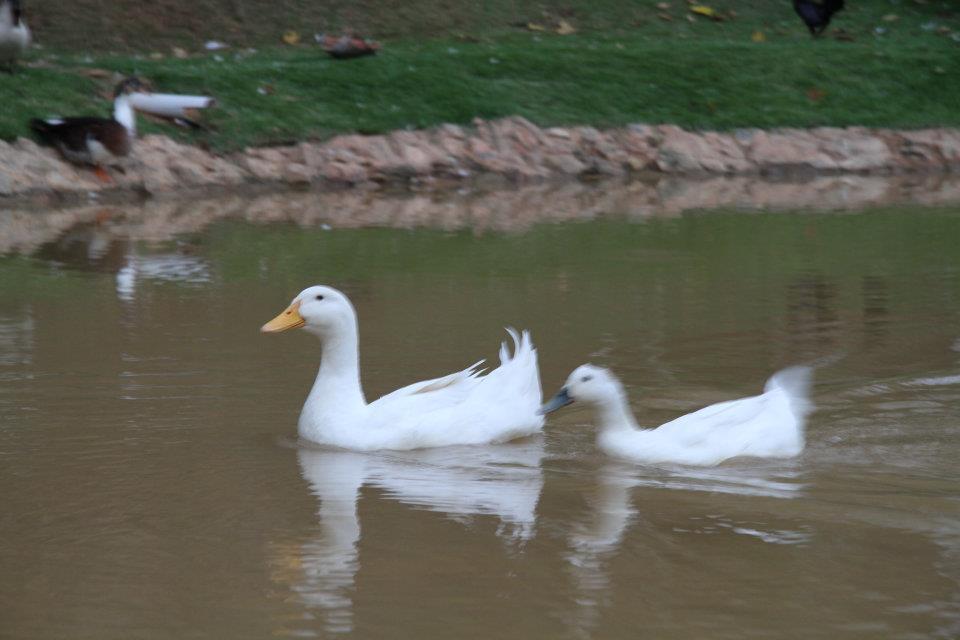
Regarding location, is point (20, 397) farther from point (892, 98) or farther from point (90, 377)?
point (892, 98)

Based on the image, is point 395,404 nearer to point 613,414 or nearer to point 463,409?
point 463,409

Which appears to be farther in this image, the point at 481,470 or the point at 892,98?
the point at 892,98

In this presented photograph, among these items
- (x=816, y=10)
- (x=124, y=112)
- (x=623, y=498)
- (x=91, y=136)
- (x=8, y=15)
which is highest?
(x=816, y=10)

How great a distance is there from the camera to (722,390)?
9094 mm

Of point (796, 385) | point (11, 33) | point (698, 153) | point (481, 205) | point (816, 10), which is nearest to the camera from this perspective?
point (796, 385)

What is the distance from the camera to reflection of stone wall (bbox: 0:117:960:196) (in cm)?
1844

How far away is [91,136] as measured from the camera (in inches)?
699

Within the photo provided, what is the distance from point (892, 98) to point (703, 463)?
1789 cm

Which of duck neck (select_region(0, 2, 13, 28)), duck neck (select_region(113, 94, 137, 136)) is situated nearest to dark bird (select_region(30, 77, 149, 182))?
duck neck (select_region(113, 94, 137, 136))

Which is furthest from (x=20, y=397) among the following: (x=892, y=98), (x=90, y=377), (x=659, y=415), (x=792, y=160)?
(x=892, y=98)

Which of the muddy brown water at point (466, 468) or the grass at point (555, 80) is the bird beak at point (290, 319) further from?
the grass at point (555, 80)

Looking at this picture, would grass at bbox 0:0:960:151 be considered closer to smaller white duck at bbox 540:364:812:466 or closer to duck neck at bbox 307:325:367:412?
duck neck at bbox 307:325:367:412

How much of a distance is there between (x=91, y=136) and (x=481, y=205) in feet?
14.9

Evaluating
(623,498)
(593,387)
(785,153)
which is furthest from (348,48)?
(623,498)
